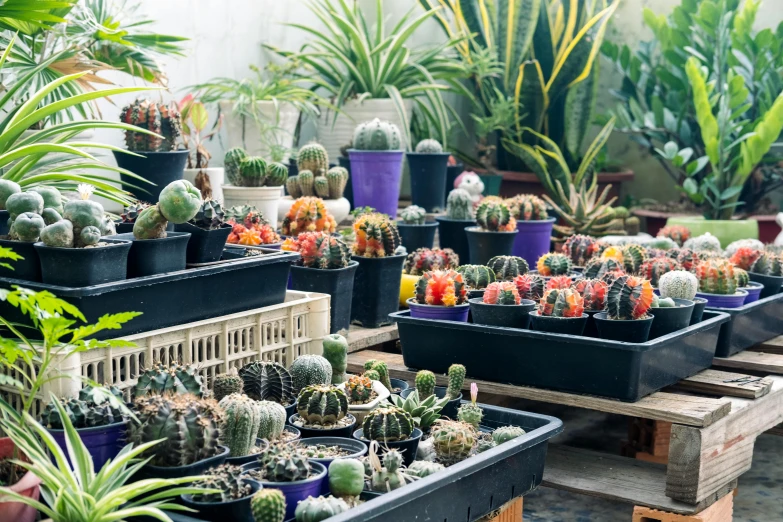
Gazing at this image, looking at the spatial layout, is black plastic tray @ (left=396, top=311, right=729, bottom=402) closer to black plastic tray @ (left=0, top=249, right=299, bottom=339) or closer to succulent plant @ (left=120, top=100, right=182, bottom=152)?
black plastic tray @ (left=0, top=249, right=299, bottom=339)

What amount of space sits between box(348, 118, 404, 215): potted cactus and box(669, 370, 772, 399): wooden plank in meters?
2.05

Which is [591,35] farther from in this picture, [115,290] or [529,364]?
[115,290]

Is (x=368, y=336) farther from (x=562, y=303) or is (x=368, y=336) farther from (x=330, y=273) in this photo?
(x=562, y=303)

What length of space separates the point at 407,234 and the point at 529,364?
1.56 metres

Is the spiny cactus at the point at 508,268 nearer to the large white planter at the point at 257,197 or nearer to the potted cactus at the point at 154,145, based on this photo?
the large white planter at the point at 257,197

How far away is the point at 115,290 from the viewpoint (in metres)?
2.14

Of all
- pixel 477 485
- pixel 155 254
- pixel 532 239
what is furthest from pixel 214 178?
pixel 477 485

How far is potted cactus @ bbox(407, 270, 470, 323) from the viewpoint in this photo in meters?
2.95

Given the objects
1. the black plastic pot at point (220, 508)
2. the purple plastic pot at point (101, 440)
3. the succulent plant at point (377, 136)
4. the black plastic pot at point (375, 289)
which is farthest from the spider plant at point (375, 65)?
the black plastic pot at point (220, 508)

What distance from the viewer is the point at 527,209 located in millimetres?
4293

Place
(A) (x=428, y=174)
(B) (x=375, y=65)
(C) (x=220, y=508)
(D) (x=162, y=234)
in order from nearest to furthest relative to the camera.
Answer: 1. (C) (x=220, y=508)
2. (D) (x=162, y=234)
3. (A) (x=428, y=174)
4. (B) (x=375, y=65)

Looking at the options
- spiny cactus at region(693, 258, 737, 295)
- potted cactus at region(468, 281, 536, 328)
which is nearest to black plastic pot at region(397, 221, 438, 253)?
spiny cactus at region(693, 258, 737, 295)

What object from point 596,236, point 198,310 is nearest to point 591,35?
point 596,236

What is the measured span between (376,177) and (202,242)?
7.41 ft
